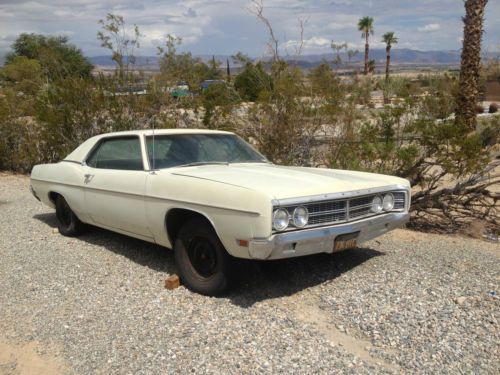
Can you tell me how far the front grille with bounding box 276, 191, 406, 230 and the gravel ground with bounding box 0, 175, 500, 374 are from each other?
59 cm

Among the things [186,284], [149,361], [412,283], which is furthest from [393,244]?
[149,361]

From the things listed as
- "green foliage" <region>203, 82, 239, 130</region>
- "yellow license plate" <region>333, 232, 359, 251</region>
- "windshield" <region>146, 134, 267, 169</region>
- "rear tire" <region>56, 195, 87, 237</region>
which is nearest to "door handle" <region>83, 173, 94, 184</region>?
"rear tire" <region>56, 195, 87, 237</region>

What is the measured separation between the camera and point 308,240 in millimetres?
4090

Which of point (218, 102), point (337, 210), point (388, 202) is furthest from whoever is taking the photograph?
point (218, 102)

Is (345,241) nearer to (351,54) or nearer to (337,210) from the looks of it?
(337,210)

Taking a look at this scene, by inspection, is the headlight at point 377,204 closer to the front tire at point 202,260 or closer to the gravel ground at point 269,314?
the gravel ground at point 269,314

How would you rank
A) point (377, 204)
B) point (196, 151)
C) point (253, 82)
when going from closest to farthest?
point (377, 204), point (196, 151), point (253, 82)

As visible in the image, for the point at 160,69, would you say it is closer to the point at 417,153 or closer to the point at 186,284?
the point at 417,153

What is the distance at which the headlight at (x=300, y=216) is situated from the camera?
4.09 m

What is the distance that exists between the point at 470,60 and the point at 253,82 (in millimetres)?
7282

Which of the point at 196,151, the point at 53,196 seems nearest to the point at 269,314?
the point at 196,151

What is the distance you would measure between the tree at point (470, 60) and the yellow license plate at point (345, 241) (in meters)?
10.7

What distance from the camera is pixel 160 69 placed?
11.6 metres

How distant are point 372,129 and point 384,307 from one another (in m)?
4.62
